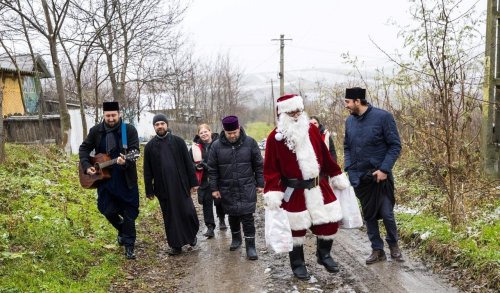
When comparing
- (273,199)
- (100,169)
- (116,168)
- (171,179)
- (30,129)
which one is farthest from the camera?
(30,129)

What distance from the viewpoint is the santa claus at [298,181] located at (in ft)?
17.2

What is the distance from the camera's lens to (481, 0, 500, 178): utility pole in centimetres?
782

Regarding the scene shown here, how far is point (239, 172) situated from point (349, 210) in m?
1.70

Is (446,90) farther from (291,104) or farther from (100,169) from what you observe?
(100,169)

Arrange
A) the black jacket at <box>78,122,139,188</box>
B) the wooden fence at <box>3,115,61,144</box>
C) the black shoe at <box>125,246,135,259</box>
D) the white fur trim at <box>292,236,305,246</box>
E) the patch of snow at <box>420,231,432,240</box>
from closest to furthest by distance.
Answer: the white fur trim at <box>292,236,305,246</box>
the patch of snow at <box>420,231,432,240</box>
the black jacket at <box>78,122,139,188</box>
the black shoe at <box>125,246,135,259</box>
the wooden fence at <box>3,115,61,144</box>

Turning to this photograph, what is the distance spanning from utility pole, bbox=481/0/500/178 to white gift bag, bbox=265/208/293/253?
4635 mm

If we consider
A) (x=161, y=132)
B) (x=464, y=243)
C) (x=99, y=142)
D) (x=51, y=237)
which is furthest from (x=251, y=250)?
(x=51, y=237)

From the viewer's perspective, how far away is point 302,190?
527 centimetres

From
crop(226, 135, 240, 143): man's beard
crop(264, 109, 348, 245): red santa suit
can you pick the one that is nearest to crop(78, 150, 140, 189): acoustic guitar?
crop(226, 135, 240, 143): man's beard

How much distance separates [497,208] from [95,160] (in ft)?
18.3

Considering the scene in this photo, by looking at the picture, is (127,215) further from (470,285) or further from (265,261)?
(470,285)

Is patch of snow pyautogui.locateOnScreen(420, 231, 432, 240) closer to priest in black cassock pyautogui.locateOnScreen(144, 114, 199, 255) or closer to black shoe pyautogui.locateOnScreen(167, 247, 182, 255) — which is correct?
priest in black cassock pyautogui.locateOnScreen(144, 114, 199, 255)

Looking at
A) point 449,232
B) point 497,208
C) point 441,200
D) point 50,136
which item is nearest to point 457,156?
point 441,200

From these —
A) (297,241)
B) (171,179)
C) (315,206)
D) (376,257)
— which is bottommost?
(376,257)
